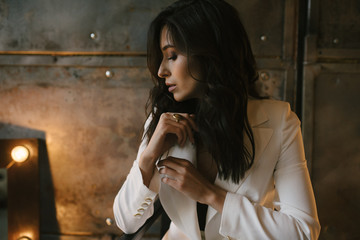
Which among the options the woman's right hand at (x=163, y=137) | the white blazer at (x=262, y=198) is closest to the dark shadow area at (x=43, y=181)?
the white blazer at (x=262, y=198)

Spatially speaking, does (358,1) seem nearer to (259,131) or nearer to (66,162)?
(259,131)

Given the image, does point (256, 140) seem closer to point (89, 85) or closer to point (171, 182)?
point (171, 182)

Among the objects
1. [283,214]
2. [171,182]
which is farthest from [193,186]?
[283,214]

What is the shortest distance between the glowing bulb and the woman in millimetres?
982

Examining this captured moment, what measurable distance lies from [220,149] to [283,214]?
31cm

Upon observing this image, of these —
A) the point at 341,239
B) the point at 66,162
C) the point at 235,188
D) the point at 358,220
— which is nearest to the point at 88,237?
the point at 66,162

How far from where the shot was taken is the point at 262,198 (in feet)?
3.11

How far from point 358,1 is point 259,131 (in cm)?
130

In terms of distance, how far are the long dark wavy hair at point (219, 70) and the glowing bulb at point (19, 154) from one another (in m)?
1.31

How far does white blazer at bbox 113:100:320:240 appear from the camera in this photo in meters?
0.82

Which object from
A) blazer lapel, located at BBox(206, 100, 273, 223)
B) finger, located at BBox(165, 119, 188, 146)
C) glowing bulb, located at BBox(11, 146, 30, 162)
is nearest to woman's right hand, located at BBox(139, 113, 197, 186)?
finger, located at BBox(165, 119, 188, 146)

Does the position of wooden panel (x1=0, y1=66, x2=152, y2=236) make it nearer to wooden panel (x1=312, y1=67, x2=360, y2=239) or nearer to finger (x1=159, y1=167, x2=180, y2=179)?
finger (x1=159, y1=167, x2=180, y2=179)

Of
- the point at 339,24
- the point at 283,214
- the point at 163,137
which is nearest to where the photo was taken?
the point at 283,214

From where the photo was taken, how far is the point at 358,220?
1.69 metres
